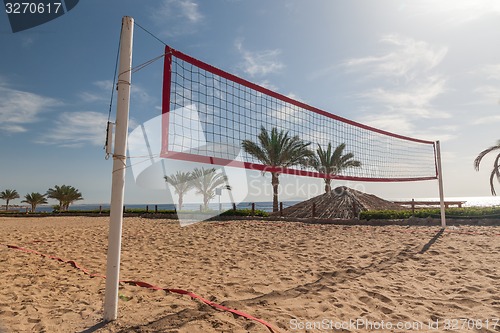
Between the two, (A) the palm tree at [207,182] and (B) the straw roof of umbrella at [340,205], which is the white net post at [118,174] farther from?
(A) the palm tree at [207,182]

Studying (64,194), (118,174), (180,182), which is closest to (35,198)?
(64,194)

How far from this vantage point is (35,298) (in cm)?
331

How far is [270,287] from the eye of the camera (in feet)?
12.7

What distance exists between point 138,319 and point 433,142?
372 inches

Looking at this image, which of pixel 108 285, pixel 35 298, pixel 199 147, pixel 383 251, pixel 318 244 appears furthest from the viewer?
pixel 318 244

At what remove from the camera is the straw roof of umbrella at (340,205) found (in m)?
14.1

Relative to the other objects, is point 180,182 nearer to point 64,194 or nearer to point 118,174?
point 64,194

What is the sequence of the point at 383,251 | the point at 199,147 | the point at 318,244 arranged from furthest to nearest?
1. the point at 318,244
2. the point at 383,251
3. the point at 199,147

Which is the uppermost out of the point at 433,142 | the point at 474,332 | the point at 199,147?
the point at 433,142

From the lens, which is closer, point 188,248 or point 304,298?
point 304,298

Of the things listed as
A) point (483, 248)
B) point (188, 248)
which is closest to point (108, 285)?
point (188, 248)

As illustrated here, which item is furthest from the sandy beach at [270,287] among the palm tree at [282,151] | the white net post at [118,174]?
the palm tree at [282,151]

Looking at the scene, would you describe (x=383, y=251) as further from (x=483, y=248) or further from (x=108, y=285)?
(x=108, y=285)

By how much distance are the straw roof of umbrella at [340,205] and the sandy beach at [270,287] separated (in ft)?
23.9
